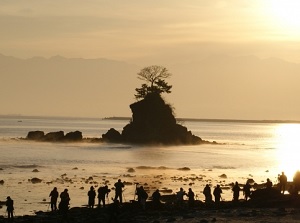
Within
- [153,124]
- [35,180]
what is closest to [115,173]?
[35,180]

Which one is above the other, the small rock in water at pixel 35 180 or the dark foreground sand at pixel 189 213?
the small rock in water at pixel 35 180

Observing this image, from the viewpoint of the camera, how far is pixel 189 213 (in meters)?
42.0

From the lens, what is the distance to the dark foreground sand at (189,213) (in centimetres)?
3878

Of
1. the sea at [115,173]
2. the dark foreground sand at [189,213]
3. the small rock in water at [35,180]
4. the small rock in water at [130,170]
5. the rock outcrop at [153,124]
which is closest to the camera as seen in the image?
the dark foreground sand at [189,213]

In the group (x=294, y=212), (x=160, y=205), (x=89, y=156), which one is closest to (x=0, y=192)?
(x=160, y=205)

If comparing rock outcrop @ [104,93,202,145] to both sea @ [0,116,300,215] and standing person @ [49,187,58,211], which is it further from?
standing person @ [49,187,58,211]

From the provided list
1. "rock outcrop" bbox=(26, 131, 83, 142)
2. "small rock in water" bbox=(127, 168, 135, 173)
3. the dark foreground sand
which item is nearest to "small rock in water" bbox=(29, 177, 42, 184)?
"small rock in water" bbox=(127, 168, 135, 173)

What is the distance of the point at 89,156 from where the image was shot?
112938 millimetres

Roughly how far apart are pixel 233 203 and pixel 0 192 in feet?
72.8

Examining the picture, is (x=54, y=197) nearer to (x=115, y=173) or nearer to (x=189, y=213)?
(x=189, y=213)

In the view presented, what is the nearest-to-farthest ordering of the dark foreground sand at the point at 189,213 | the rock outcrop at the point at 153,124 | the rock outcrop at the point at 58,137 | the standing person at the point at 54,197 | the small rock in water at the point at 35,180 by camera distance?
1. the dark foreground sand at the point at 189,213
2. the standing person at the point at 54,197
3. the small rock in water at the point at 35,180
4. the rock outcrop at the point at 153,124
5. the rock outcrop at the point at 58,137

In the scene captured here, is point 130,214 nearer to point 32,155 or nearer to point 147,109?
point 32,155

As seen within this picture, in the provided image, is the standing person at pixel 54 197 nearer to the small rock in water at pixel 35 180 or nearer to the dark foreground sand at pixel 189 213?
the dark foreground sand at pixel 189 213

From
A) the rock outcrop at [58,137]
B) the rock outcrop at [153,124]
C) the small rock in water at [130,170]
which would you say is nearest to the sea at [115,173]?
the small rock in water at [130,170]
